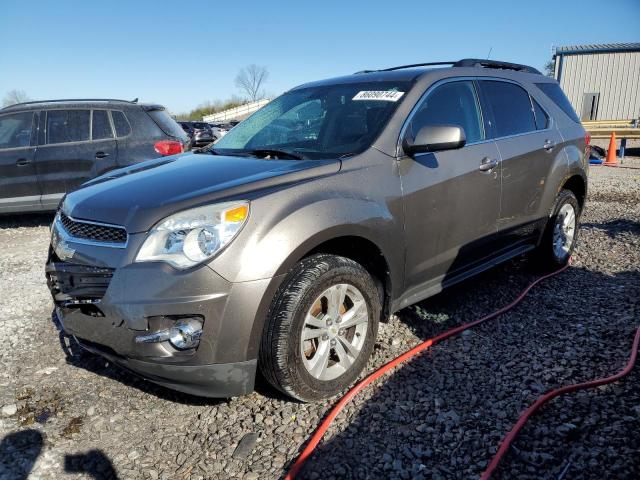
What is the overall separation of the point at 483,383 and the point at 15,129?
22.4ft

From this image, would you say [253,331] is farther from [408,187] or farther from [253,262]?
[408,187]

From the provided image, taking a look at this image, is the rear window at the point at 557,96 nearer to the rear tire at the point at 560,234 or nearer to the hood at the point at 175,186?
the rear tire at the point at 560,234

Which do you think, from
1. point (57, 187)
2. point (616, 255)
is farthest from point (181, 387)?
point (57, 187)

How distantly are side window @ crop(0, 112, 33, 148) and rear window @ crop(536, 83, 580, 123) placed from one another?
21.2 ft

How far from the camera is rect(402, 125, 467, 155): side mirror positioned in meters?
2.79

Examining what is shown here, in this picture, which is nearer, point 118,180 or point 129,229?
point 129,229

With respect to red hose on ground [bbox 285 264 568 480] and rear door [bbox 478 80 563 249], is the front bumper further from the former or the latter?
rear door [bbox 478 80 563 249]

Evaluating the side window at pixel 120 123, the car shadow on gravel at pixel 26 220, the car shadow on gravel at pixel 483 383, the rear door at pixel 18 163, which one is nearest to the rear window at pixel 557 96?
the car shadow on gravel at pixel 483 383

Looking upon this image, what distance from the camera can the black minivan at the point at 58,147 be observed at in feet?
21.3

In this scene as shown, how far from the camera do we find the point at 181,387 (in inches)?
89.4

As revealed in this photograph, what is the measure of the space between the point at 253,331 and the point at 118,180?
1.37 metres

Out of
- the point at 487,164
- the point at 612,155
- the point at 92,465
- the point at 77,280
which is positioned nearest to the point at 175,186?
the point at 77,280

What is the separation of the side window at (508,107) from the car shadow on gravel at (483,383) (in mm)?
1412

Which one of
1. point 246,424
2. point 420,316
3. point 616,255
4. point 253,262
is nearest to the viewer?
point 253,262
